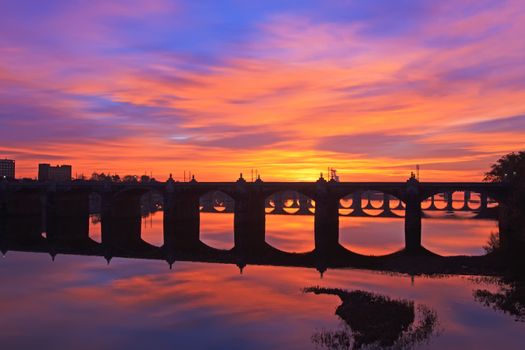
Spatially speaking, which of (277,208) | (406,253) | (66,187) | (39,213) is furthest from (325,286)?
(277,208)

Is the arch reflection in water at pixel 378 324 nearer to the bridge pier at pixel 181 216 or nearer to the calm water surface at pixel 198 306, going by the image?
the calm water surface at pixel 198 306

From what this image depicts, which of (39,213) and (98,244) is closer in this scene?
(98,244)

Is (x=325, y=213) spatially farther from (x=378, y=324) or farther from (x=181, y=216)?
(x=378, y=324)

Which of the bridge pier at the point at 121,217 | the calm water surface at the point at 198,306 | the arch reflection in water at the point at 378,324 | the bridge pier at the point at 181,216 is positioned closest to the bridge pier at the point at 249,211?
the bridge pier at the point at 181,216

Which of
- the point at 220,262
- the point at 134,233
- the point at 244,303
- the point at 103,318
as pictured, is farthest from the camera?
the point at 134,233

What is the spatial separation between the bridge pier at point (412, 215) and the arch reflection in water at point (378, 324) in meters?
43.9

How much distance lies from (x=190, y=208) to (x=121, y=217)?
1901 centimetres

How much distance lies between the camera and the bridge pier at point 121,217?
295 ft

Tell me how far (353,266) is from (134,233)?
171 feet

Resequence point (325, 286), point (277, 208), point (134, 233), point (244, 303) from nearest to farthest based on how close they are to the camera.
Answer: point (244, 303) < point (325, 286) < point (134, 233) < point (277, 208)

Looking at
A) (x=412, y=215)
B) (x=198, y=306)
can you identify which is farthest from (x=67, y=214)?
(x=198, y=306)

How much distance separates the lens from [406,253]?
225ft

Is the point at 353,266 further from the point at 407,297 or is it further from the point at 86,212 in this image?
the point at 86,212

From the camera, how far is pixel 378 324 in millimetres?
30266
